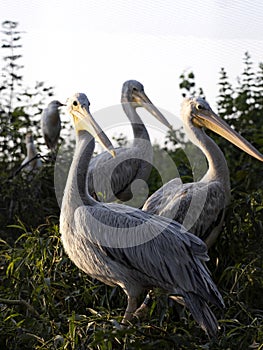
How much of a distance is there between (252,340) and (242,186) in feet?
9.75

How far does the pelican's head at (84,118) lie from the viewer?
4520 millimetres

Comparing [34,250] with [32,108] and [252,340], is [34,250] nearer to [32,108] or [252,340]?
[252,340]

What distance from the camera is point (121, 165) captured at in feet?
22.7

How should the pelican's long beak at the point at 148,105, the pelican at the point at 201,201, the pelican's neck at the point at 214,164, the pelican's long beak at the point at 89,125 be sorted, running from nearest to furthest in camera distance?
the pelican's long beak at the point at 89,125, the pelican at the point at 201,201, the pelican's neck at the point at 214,164, the pelican's long beak at the point at 148,105

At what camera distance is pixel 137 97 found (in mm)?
7277

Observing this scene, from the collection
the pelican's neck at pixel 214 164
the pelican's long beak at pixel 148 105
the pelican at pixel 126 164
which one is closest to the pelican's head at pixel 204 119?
the pelican's neck at pixel 214 164

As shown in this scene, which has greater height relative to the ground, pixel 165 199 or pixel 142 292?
pixel 165 199

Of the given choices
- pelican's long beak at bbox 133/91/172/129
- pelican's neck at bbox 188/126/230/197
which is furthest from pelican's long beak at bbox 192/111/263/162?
pelican's long beak at bbox 133/91/172/129

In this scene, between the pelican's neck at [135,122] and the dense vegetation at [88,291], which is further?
the pelican's neck at [135,122]

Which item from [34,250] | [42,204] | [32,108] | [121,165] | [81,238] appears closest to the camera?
[81,238]

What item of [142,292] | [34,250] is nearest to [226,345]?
[142,292]

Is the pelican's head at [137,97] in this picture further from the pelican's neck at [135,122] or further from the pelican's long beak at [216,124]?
the pelican's long beak at [216,124]

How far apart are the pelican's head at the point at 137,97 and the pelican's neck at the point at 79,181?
2.58 meters

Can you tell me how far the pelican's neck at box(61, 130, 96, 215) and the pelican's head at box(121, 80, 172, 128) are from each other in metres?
2.58
